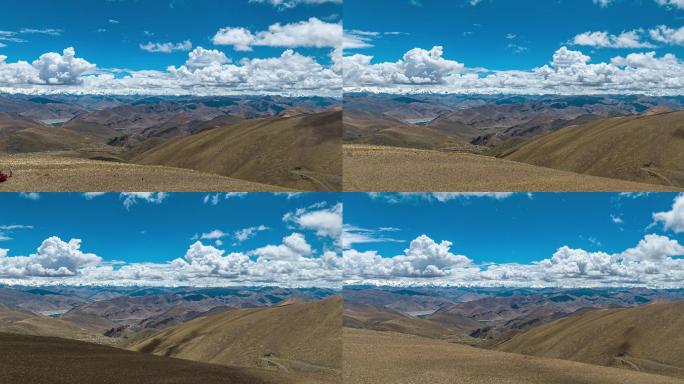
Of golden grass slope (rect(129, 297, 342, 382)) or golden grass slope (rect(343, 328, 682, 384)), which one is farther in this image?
golden grass slope (rect(129, 297, 342, 382))

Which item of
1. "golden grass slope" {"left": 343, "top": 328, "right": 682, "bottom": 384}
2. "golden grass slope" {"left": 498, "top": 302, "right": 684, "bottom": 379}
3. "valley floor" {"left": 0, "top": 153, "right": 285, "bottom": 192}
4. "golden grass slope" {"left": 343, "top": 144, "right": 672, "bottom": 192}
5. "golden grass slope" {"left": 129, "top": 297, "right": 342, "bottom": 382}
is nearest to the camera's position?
"golden grass slope" {"left": 343, "top": 328, "right": 682, "bottom": 384}

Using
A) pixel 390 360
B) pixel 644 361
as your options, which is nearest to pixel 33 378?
pixel 390 360

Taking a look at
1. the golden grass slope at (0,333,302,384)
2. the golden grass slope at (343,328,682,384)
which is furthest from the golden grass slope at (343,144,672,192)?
the golden grass slope at (0,333,302,384)

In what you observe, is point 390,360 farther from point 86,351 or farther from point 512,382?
point 86,351

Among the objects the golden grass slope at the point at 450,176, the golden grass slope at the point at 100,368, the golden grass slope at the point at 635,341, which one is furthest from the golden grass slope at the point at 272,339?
the golden grass slope at the point at 635,341

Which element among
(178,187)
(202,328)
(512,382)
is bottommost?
(202,328)

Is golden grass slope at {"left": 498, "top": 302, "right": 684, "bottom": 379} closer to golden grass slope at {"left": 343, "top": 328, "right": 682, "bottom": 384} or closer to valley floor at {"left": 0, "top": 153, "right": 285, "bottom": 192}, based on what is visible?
golden grass slope at {"left": 343, "top": 328, "right": 682, "bottom": 384}

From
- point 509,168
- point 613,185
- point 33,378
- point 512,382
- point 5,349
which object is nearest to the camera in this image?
point 33,378
